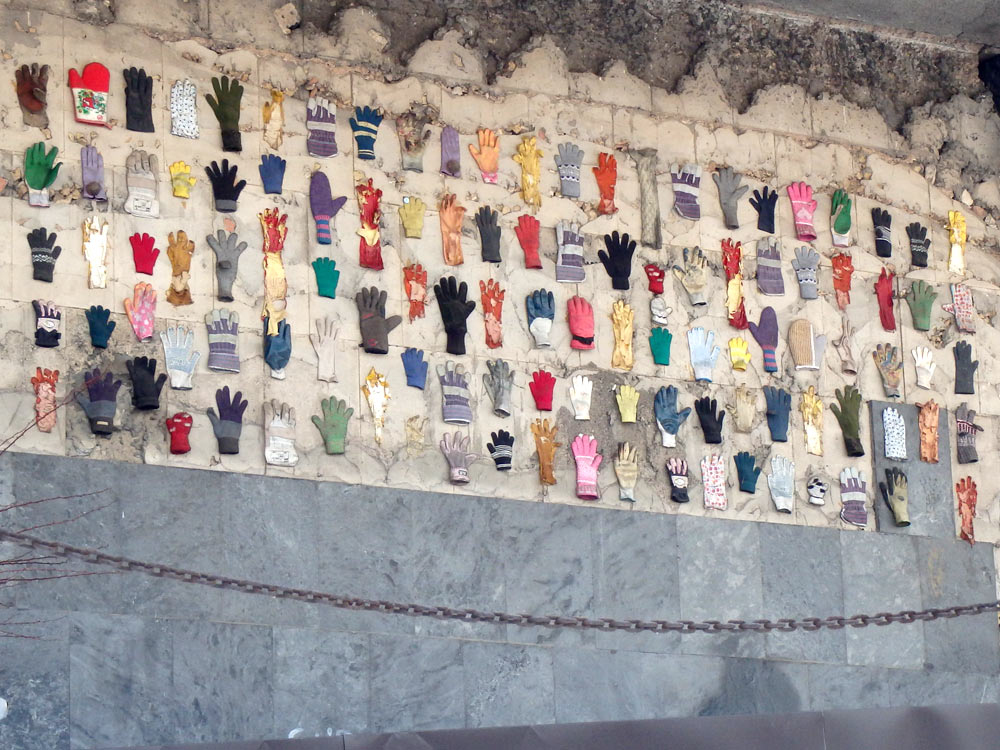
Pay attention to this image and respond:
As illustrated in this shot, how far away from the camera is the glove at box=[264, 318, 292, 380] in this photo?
34.5ft

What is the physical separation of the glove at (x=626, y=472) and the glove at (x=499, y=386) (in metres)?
0.57

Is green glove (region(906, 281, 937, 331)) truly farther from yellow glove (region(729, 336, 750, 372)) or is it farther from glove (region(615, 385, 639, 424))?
glove (region(615, 385, 639, 424))

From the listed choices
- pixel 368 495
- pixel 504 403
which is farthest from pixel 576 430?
pixel 368 495

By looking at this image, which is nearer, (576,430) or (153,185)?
(153,185)

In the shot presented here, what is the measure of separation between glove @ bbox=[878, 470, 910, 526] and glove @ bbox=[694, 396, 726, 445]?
121cm

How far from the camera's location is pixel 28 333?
9.94 metres

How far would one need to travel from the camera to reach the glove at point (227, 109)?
10773 mm

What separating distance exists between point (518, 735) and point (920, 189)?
227 inches

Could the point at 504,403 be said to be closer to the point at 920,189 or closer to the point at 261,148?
the point at 261,148

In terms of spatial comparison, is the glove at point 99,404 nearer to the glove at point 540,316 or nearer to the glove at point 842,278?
the glove at point 540,316

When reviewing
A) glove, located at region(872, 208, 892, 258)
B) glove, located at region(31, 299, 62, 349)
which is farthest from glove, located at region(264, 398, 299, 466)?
glove, located at region(872, 208, 892, 258)

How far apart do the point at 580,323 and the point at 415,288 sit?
41.1 inches

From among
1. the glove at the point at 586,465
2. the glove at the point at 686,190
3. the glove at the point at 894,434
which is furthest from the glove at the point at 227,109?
the glove at the point at 894,434

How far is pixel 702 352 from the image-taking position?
11.8 metres
